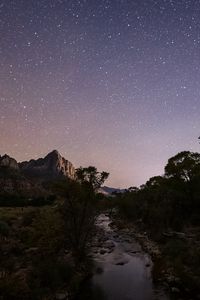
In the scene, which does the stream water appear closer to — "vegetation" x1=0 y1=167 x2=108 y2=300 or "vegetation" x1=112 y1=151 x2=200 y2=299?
"vegetation" x1=0 y1=167 x2=108 y2=300

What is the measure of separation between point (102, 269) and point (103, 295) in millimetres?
6089

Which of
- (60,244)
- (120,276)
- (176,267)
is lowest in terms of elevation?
(120,276)

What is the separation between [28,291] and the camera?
→ 53.8 ft

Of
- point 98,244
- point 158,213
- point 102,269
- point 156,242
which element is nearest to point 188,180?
point 158,213

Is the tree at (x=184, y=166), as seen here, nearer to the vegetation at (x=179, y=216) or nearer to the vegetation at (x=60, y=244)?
the vegetation at (x=179, y=216)

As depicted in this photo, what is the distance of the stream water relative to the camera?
19.3 metres

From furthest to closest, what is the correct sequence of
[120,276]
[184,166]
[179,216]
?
[184,166] → [179,216] → [120,276]

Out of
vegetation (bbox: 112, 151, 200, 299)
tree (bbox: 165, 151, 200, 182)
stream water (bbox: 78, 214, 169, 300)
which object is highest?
tree (bbox: 165, 151, 200, 182)

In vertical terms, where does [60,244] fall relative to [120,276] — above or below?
above

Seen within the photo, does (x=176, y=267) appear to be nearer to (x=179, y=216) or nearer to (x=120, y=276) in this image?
(x=120, y=276)

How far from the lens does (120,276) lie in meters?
23.9

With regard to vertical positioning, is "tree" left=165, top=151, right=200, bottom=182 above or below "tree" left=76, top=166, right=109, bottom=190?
above

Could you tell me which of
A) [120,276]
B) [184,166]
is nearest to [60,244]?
[120,276]

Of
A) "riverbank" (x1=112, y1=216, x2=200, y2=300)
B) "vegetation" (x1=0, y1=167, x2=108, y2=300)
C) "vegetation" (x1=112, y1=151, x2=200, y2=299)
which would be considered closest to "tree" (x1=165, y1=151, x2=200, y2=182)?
"vegetation" (x1=112, y1=151, x2=200, y2=299)
